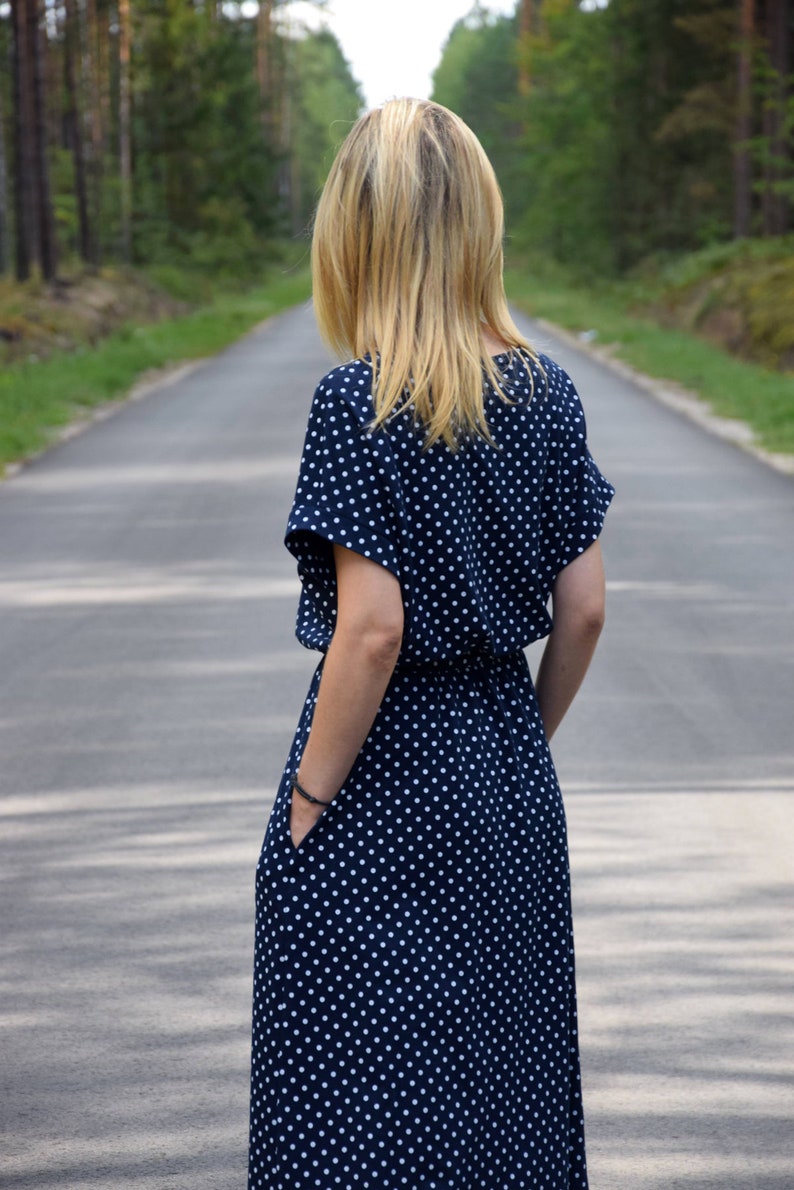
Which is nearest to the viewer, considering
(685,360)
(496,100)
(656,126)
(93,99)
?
(685,360)

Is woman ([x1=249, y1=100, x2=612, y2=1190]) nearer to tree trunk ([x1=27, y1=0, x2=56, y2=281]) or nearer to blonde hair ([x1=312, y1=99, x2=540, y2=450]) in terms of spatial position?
blonde hair ([x1=312, y1=99, x2=540, y2=450])

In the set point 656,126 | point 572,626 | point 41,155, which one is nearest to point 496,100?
point 656,126

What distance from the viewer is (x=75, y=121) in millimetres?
37844

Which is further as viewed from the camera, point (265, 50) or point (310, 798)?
point (265, 50)

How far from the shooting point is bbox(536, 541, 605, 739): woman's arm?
240cm

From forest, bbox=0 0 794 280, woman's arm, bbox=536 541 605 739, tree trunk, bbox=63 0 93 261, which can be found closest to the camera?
woman's arm, bbox=536 541 605 739

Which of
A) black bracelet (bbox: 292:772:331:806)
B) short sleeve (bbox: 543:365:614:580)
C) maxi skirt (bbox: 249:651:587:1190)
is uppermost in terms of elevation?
short sleeve (bbox: 543:365:614:580)

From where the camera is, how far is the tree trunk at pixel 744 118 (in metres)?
33.5

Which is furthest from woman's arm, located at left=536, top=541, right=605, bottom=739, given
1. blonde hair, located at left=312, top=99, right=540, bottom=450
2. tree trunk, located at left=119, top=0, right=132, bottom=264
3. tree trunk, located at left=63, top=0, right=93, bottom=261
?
tree trunk, located at left=119, top=0, right=132, bottom=264

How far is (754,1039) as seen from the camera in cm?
382

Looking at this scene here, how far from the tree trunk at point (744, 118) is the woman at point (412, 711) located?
31.5 meters

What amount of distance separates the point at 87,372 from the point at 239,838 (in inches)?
690

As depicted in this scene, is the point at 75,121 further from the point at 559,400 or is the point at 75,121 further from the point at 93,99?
the point at 559,400

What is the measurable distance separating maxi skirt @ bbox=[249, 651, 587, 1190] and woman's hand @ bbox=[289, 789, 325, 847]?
0.03 ft
